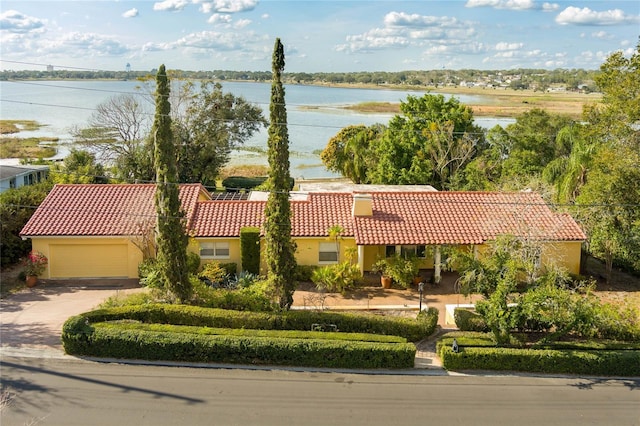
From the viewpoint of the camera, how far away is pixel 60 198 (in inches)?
1087

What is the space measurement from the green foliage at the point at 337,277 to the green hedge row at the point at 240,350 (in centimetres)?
675

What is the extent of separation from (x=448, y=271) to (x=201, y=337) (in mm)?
13311

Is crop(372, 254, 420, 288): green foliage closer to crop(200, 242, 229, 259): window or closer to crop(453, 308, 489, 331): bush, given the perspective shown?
crop(453, 308, 489, 331): bush

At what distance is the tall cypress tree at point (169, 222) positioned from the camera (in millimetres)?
19484

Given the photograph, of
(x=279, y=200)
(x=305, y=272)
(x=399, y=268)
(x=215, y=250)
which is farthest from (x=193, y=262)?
(x=399, y=268)

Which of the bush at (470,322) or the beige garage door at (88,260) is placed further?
the beige garage door at (88,260)

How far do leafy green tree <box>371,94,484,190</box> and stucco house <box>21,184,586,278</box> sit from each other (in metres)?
12.5

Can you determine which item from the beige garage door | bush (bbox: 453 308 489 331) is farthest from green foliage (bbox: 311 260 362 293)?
the beige garage door

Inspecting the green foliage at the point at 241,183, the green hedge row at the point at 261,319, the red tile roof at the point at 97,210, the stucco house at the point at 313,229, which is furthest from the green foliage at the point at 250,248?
the green foliage at the point at 241,183

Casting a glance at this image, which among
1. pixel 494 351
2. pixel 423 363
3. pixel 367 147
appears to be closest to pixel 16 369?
pixel 423 363

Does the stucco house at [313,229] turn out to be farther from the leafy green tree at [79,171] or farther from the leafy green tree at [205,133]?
the leafy green tree at [205,133]

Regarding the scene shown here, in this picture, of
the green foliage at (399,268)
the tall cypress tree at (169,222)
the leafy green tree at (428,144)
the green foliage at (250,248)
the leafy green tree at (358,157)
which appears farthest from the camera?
the leafy green tree at (358,157)

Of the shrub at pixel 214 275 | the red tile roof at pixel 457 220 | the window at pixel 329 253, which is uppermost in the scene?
the red tile roof at pixel 457 220

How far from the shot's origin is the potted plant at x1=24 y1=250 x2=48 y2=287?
24.9 metres
